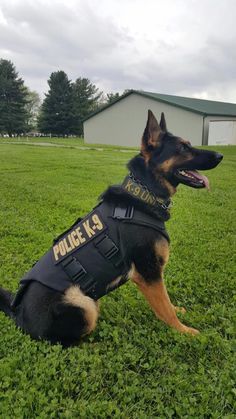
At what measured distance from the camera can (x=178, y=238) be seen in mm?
4734

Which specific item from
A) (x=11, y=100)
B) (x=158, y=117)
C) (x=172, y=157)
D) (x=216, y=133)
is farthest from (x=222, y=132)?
(x=11, y=100)

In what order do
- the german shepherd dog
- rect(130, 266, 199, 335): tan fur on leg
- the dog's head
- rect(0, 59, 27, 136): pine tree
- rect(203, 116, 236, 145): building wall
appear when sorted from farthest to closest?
rect(0, 59, 27, 136): pine tree
rect(203, 116, 236, 145): building wall
the dog's head
rect(130, 266, 199, 335): tan fur on leg
the german shepherd dog

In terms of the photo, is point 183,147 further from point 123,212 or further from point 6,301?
point 6,301

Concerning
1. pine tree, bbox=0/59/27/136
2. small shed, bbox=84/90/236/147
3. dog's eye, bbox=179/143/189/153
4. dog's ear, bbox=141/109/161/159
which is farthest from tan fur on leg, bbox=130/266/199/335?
pine tree, bbox=0/59/27/136

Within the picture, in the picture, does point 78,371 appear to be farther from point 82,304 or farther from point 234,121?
point 234,121

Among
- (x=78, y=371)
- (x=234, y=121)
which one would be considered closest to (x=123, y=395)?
(x=78, y=371)

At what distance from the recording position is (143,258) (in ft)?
8.20

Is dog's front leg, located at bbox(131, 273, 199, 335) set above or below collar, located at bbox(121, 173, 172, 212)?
below

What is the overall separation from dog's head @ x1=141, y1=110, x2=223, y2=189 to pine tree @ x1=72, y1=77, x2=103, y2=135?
181 ft

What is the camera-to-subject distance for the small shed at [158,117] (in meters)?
30.5

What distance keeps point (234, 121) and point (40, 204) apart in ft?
111

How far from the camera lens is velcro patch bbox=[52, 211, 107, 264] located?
2405 millimetres

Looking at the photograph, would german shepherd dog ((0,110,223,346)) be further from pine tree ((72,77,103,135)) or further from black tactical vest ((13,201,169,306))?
pine tree ((72,77,103,135))

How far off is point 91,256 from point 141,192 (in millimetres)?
690
